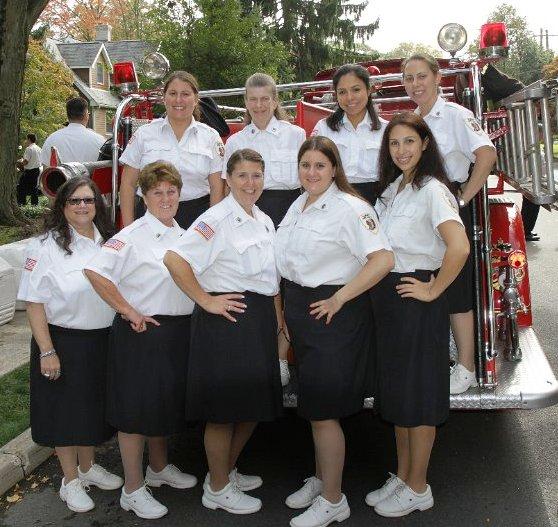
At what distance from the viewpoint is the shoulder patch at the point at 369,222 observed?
11.2 feet

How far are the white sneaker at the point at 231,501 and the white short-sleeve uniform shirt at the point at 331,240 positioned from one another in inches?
46.3

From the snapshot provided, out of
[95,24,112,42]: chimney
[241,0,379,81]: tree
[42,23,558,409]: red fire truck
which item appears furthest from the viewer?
[95,24,112,42]: chimney

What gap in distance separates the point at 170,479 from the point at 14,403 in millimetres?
1765

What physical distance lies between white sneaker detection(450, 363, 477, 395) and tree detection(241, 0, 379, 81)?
1128 inches

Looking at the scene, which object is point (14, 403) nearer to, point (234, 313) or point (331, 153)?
point (234, 313)

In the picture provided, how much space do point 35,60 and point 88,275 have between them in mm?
22090

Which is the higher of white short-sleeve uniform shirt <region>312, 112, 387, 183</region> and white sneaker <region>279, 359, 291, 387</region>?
white short-sleeve uniform shirt <region>312, 112, 387, 183</region>

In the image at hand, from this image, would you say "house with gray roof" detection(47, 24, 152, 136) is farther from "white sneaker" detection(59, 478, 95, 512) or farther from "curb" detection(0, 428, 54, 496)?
"white sneaker" detection(59, 478, 95, 512)

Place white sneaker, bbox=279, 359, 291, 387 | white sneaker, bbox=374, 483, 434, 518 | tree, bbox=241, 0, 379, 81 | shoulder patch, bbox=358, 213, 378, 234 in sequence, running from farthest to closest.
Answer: tree, bbox=241, 0, 379, 81 < white sneaker, bbox=279, 359, 291, 387 < white sneaker, bbox=374, 483, 434, 518 < shoulder patch, bbox=358, 213, 378, 234

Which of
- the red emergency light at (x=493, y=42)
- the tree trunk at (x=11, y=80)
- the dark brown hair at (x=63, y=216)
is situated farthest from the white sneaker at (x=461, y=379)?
the tree trunk at (x=11, y=80)

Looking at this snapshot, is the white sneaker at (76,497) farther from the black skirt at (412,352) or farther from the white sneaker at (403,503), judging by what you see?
the black skirt at (412,352)

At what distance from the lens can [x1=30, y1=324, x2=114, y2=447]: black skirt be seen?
3.83m

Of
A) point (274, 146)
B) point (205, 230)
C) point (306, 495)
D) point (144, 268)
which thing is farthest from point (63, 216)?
point (306, 495)

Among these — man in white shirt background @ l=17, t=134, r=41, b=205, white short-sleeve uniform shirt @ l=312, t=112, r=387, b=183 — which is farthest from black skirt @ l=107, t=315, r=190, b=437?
man in white shirt background @ l=17, t=134, r=41, b=205
